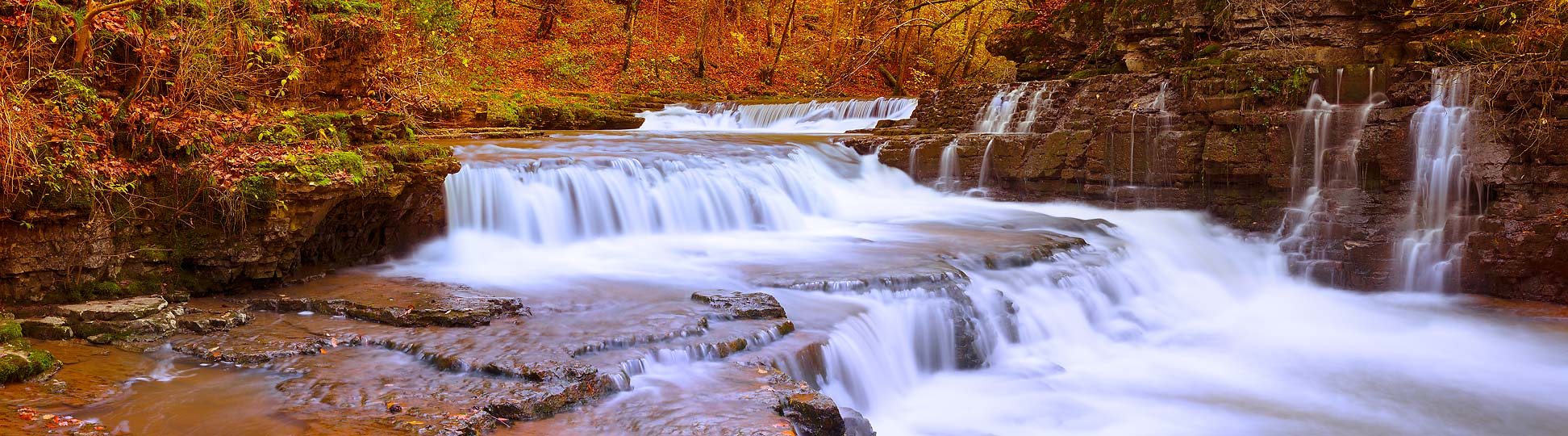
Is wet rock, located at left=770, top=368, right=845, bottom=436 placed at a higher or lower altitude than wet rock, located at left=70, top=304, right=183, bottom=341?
lower

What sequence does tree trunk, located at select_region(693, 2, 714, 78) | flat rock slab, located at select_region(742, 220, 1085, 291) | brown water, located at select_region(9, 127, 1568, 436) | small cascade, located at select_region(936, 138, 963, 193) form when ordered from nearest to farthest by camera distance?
brown water, located at select_region(9, 127, 1568, 436)
flat rock slab, located at select_region(742, 220, 1085, 291)
small cascade, located at select_region(936, 138, 963, 193)
tree trunk, located at select_region(693, 2, 714, 78)

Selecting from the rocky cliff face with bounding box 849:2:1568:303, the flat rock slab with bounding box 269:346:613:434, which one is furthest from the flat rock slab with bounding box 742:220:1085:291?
the flat rock slab with bounding box 269:346:613:434

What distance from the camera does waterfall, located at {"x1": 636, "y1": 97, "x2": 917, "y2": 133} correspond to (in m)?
19.5

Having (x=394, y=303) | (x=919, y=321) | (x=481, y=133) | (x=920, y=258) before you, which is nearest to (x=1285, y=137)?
(x=920, y=258)

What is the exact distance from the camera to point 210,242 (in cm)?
662

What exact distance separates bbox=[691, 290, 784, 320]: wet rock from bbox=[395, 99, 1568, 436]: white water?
0.24 metres

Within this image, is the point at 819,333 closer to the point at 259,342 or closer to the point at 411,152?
the point at 259,342

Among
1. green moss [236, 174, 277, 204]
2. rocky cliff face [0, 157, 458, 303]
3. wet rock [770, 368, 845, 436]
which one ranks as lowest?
wet rock [770, 368, 845, 436]

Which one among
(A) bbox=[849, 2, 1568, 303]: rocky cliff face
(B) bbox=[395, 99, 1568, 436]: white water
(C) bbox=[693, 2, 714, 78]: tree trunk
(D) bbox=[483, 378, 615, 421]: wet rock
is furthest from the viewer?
(C) bbox=[693, 2, 714, 78]: tree trunk

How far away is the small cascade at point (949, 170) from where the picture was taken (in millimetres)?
13555

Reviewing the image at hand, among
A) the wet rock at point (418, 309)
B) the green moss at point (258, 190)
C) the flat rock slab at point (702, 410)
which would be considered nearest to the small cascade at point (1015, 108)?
the wet rock at point (418, 309)

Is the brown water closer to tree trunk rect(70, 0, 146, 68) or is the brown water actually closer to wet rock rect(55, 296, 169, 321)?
wet rock rect(55, 296, 169, 321)

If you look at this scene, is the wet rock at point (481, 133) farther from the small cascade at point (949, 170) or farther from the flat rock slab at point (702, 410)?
the flat rock slab at point (702, 410)

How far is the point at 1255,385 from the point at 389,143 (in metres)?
7.30
